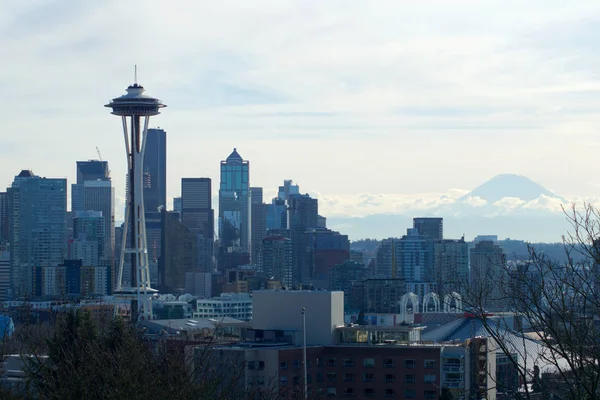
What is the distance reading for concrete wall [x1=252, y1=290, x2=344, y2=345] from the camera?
144 feet

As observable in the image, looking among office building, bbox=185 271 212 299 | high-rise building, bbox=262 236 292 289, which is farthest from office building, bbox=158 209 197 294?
high-rise building, bbox=262 236 292 289

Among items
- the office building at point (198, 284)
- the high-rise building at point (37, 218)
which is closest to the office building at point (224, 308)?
the office building at point (198, 284)

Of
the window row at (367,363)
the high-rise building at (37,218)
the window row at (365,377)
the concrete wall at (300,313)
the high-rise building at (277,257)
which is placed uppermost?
the high-rise building at (37,218)

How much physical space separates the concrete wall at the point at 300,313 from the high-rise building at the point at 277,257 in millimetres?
147082

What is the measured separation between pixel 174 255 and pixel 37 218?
21.0 metres

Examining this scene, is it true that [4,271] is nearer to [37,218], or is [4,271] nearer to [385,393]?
[37,218]

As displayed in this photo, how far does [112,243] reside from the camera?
198 metres

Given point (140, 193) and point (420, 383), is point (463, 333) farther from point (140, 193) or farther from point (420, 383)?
point (140, 193)

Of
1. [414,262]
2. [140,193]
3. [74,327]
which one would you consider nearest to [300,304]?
[74,327]

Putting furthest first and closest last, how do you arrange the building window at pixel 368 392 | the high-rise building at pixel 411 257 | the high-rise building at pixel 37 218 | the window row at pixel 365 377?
the high-rise building at pixel 411 257 < the high-rise building at pixel 37 218 < the building window at pixel 368 392 < the window row at pixel 365 377

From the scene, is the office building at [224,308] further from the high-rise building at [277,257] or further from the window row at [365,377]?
the window row at [365,377]

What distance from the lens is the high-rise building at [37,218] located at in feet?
613

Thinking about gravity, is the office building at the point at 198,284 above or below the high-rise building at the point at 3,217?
below

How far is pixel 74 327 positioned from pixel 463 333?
35140 millimetres
